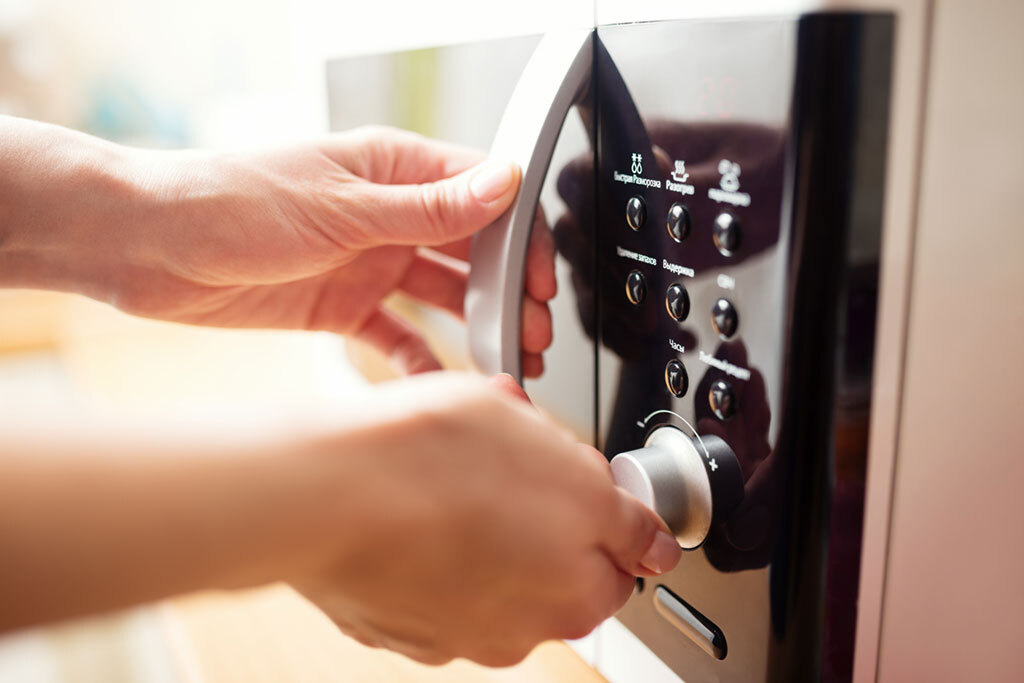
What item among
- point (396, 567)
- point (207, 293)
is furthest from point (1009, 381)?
point (207, 293)

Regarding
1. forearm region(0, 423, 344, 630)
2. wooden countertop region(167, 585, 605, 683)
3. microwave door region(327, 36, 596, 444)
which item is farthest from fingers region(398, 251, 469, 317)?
forearm region(0, 423, 344, 630)

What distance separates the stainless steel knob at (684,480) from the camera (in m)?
Answer: 0.34

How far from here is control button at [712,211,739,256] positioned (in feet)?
1.00

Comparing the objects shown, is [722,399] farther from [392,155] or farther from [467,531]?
[392,155]

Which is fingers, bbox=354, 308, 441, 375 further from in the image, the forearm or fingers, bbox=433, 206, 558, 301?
the forearm

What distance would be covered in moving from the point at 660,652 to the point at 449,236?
259 mm

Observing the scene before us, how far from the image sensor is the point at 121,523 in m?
0.20

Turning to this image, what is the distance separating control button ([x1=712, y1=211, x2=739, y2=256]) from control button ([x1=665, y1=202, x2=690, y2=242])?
2 cm

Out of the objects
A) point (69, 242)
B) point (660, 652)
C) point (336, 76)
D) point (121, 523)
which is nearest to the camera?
point (121, 523)

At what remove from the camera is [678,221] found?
0.33m

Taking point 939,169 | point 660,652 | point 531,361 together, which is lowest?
point 660,652

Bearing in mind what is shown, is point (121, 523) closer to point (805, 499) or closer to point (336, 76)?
point (805, 499)

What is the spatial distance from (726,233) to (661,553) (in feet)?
0.42

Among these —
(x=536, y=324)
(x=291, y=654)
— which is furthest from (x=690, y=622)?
(x=291, y=654)
